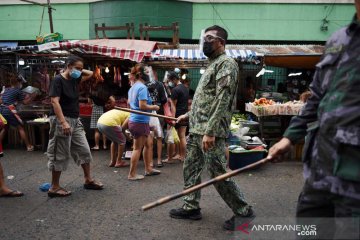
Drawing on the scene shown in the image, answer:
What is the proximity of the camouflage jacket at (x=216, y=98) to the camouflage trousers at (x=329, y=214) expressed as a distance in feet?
5.04

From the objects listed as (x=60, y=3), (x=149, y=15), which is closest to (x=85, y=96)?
(x=149, y=15)

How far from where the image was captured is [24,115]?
8859 mm

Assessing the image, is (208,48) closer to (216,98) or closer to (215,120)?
(216,98)

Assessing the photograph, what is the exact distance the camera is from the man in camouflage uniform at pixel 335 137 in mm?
1812

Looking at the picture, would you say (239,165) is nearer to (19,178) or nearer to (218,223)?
(218,223)

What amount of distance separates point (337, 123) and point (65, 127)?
3.70 m

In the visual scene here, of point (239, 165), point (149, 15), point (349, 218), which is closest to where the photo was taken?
point (349, 218)

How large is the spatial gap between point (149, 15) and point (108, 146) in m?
7.75

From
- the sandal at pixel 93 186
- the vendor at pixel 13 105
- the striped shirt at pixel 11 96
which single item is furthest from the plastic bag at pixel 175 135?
the striped shirt at pixel 11 96

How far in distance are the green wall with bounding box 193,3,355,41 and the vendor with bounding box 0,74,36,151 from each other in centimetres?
922

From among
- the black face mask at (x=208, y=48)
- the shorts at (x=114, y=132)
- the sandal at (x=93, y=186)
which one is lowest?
the sandal at (x=93, y=186)

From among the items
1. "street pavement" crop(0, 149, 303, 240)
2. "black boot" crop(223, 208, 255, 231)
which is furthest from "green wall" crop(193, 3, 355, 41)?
"black boot" crop(223, 208, 255, 231)

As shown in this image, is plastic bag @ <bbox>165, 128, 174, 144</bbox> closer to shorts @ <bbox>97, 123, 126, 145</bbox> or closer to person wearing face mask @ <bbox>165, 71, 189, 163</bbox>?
person wearing face mask @ <bbox>165, 71, 189, 163</bbox>

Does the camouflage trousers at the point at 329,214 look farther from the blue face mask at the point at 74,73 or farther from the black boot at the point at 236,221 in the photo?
the blue face mask at the point at 74,73
